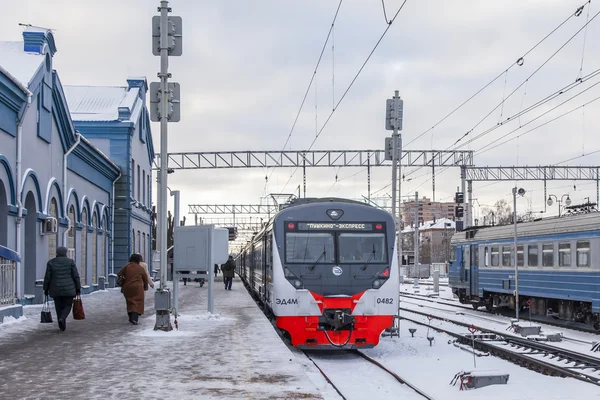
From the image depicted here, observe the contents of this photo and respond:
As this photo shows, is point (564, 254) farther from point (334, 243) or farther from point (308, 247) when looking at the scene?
point (308, 247)

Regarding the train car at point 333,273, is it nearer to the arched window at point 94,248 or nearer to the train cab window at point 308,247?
the train cab window at point 308,247

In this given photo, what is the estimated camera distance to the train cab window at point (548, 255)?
2119cm

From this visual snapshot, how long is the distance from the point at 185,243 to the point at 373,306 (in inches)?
206

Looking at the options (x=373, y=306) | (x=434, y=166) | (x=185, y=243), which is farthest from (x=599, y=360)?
(x=434, y=166)

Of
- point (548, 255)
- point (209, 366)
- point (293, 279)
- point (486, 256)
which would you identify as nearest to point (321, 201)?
point (293, 279)

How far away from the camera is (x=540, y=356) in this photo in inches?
562

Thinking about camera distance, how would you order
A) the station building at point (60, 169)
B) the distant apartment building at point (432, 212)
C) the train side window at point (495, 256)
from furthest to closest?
1. the distant apartment building at point (432, 212)
2. the train side window at point (495, 256)
3. the station building at point (60, 169)

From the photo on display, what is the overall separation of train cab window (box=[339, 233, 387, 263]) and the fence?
21.9 feet

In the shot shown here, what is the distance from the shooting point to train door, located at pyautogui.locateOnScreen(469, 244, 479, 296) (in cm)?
2714

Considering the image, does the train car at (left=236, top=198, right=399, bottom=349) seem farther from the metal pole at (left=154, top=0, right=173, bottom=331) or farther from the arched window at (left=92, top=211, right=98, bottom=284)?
the arched window at (left=92, top=211, right=98, bottom=284)

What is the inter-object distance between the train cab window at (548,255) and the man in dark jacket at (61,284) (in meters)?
12.6

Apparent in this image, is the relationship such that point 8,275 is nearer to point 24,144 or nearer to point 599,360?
point 24,144

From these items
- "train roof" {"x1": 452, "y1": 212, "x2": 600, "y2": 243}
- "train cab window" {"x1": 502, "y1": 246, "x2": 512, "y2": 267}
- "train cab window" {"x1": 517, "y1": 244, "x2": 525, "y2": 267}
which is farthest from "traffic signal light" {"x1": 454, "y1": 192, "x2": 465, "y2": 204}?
"train cab window" {"x1": 517, "y1": 244, "x2": 525, "y2": 267}

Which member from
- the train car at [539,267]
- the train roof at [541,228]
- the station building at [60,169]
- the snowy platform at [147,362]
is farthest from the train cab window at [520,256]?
the station building at [60,169]
